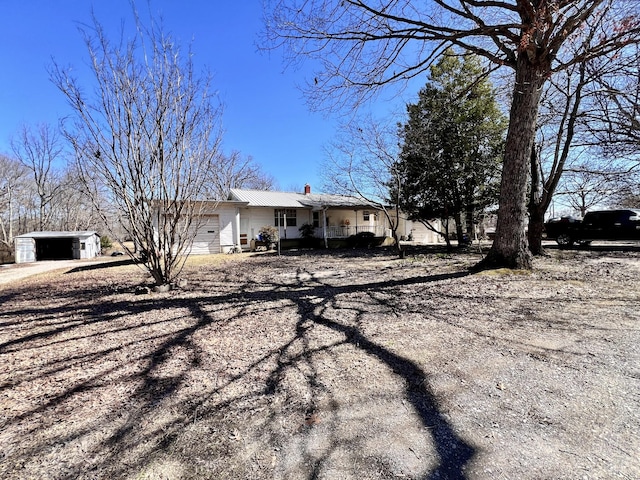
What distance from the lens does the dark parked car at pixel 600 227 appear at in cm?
1193

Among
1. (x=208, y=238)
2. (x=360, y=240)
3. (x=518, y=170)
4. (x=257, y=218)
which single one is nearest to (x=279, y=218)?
(x=257, y=218)

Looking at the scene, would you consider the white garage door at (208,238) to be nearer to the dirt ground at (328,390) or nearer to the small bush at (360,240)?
the small bush at (360,240)

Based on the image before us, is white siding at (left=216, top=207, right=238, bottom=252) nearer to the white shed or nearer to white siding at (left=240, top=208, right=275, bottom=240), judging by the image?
white siding at (left=240, top=208, right=275, bottom=240)

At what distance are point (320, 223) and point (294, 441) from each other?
18.9 meters

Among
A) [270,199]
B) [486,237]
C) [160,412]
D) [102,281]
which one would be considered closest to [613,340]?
[160,412]

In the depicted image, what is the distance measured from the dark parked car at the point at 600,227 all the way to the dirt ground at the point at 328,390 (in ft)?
33.9

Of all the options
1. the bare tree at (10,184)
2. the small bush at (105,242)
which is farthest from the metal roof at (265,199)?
the bare tree at (10,184)

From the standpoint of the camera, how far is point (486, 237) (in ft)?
86.9

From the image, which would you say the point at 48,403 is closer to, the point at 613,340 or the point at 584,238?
the point at 613,340

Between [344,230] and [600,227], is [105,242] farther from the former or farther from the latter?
[600,227]

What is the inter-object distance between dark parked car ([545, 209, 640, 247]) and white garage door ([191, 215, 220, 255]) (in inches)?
682

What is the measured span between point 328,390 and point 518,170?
22.8 ft

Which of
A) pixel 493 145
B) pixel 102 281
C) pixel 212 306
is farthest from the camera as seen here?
pixel 493 145

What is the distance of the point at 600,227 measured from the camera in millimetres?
12594
